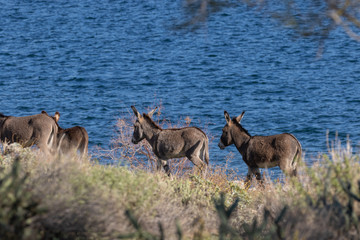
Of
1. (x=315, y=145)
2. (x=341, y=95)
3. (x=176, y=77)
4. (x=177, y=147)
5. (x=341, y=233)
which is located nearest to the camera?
(x=341, y=233)

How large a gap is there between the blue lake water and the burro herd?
15.3m

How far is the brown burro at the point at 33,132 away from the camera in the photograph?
583 inches

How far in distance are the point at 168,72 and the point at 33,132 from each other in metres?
37.9

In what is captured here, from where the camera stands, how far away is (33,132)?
14.9m

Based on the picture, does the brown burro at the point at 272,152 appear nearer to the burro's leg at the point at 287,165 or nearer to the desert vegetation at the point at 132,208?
the burro's leg at the point at 287,165

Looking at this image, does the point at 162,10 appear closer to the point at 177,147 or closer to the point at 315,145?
the point at 315,145

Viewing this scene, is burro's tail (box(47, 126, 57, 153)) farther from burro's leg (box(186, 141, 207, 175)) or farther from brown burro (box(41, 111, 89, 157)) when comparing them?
burro's leg (box(186, 141, 207, 175))

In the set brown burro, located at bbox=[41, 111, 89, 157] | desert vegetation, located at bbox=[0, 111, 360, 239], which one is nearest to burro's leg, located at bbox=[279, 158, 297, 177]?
desert vegetation, located at bbox=[0, 111, 360, 239]

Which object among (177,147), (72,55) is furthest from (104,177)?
(72,55)

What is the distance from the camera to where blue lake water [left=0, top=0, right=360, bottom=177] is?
40.0m

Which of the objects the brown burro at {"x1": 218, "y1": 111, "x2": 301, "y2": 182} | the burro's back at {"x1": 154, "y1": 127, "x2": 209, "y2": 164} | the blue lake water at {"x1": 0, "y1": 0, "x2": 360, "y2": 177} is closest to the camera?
the brown burro at {"x1": 218, "y1": 111, "x2": 301, "y2": 182}

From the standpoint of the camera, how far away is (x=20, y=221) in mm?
7582

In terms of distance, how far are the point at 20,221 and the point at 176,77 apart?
4387 centimetres

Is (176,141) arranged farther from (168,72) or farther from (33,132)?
(168,72)
